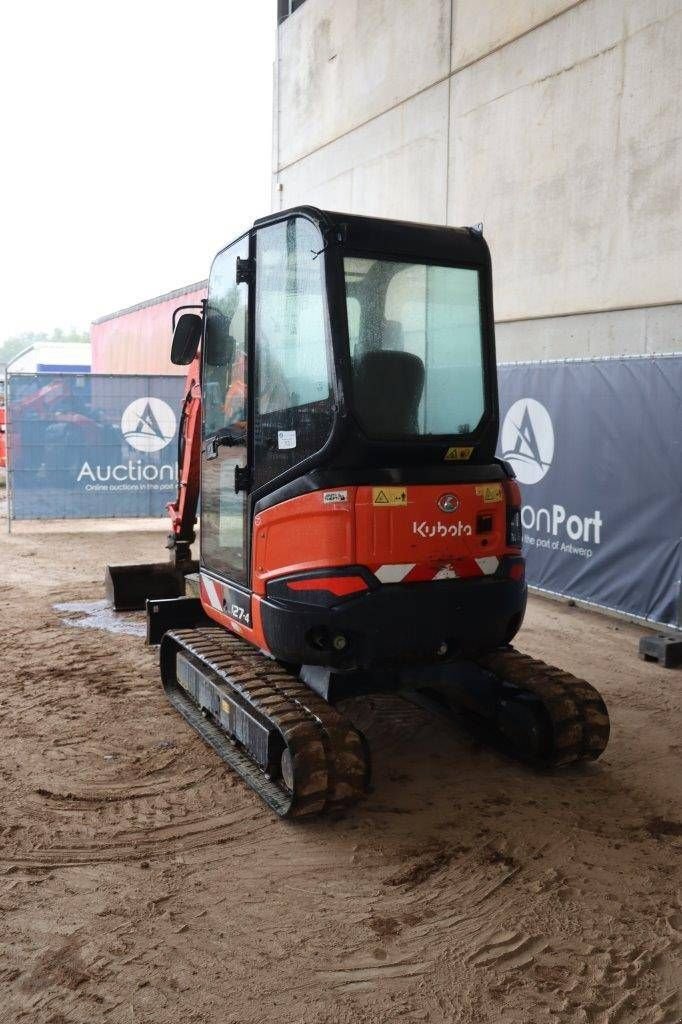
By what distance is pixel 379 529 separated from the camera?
14.5ft

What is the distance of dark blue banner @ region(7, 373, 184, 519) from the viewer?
1323 cm

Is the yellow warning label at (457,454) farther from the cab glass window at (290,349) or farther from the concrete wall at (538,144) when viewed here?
the concrete wall at (538,144)

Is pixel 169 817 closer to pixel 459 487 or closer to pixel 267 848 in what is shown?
pixel 267 848

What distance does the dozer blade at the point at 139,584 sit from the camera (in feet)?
28.2

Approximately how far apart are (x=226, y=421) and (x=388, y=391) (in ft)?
4.14

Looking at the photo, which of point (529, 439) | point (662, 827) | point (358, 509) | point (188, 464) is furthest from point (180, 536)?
point (662, 827)

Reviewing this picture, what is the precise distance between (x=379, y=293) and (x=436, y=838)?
268 cm

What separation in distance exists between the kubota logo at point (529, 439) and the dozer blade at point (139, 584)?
3587 millimetres

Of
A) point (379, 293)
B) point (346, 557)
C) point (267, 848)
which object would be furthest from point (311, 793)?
point (379, 293)

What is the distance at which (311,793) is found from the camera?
4223mm

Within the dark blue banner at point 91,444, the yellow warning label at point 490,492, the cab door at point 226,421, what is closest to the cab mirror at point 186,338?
the cab door at point 226,421

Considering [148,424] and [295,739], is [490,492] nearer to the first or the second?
[295,739]

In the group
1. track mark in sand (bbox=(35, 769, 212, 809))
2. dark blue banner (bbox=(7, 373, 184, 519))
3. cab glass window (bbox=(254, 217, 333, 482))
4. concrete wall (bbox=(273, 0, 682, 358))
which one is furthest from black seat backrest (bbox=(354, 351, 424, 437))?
dark blue banner (bbox=(7, 373, 184, 519))

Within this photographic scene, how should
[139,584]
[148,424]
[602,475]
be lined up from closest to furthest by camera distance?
[602,475]
[139,584]
[148,424]
